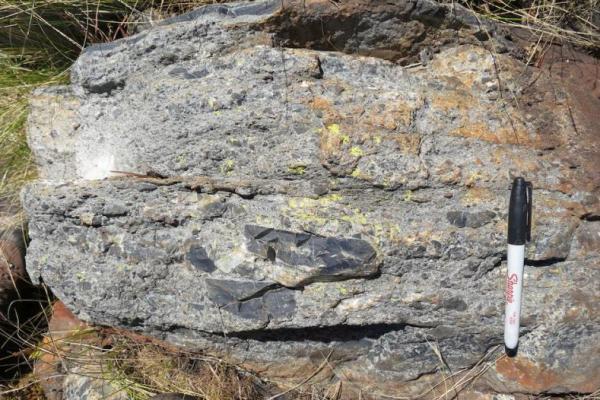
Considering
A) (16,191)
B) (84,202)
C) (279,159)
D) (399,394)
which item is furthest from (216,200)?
(16,191)

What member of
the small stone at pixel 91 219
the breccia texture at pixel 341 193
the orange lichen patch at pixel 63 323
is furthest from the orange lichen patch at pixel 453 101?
the orange lichen patch at pixel 63 323

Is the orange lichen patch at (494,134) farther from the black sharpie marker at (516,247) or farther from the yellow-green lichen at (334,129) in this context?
the yellow-green lichen at (334,129)

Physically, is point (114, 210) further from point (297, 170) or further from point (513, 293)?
point (513, 293)

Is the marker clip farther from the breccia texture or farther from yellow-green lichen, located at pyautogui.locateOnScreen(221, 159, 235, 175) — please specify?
yellow-green lichen, located at pyautogui.locateOnScreen(221, 159, 235, 175)

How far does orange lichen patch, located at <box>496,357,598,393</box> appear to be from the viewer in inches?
85.5

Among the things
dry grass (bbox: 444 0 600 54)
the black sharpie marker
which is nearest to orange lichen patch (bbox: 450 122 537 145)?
the black sharpie marker

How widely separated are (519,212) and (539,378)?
2.32ft

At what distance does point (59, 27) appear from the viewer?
2867 mm

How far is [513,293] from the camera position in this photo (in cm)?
206

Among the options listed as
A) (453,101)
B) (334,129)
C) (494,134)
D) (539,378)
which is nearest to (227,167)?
(334,129)

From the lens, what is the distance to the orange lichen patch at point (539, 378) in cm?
217

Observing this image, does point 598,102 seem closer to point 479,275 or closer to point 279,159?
point 479,275

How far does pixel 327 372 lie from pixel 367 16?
4.96 ft

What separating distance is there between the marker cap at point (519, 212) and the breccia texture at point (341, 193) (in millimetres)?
68
